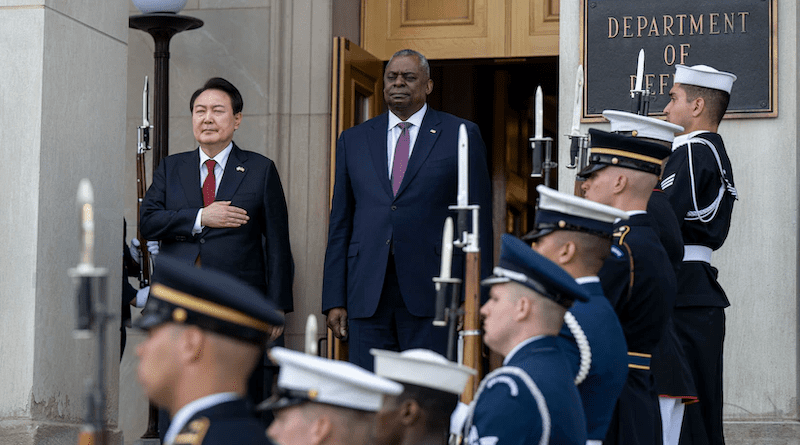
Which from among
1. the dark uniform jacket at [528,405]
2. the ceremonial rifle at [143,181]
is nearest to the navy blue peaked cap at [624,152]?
the dark uniform jacket at [528,405]

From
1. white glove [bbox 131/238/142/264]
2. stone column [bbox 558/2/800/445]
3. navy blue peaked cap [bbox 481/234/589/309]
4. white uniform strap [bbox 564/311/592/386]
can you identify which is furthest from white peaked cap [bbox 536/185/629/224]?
white glove [bbox 131/238/142/264]

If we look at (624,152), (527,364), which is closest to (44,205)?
(624,152)

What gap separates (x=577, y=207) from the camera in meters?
4.52

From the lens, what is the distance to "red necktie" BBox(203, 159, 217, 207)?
22.9 ft

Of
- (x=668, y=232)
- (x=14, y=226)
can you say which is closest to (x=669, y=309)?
(x=668, y=232)

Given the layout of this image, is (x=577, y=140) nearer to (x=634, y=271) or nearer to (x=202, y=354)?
(x=634, y=271)

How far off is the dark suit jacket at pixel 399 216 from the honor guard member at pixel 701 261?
3.14ft

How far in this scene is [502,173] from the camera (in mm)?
12344

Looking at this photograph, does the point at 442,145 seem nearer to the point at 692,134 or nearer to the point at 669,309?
→ the point at 692,134

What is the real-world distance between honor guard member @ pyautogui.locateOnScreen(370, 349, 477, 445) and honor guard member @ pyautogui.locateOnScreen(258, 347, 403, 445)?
799mm

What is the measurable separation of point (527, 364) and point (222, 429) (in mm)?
1129

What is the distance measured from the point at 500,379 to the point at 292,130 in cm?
509

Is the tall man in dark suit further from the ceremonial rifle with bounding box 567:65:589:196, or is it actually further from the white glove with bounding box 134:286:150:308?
the ceremonial rifle with bounding box 567:65:589:196

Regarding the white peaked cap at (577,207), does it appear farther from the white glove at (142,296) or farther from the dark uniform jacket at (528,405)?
the white glove at (142,296)
